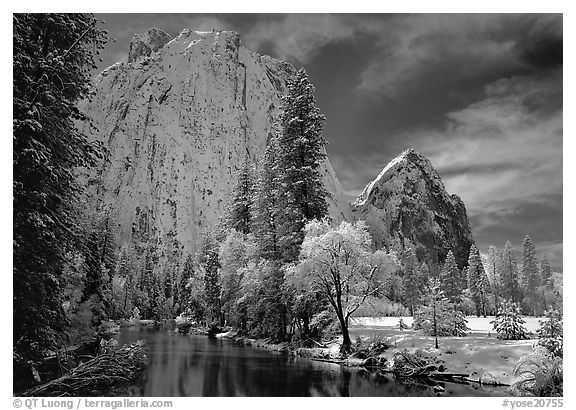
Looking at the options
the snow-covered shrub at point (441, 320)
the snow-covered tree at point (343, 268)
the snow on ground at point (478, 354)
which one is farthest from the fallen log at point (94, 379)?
the snow-covered shrub at point (441, 320)

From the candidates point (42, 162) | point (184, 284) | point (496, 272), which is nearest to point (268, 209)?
point (42, 162)

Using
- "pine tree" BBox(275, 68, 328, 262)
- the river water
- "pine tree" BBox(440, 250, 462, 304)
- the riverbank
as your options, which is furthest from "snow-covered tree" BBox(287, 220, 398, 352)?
"pine tree" BBox(440, 250, 462, 304)

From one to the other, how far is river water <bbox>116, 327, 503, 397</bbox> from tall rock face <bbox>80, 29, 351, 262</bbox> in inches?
4829

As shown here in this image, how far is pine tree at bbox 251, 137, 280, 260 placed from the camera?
2978cm

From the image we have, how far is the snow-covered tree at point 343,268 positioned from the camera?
22.3 metres

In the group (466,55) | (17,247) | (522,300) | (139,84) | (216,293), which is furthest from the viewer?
(139,84)

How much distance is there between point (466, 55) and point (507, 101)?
7.20ft

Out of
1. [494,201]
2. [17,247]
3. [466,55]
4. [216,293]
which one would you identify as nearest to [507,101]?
[466,55]

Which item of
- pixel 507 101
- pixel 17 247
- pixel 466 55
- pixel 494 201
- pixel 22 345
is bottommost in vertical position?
pixel 22 345

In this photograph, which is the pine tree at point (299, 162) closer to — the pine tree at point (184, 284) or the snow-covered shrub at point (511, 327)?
the snow-covered shrub at point (511, 327)

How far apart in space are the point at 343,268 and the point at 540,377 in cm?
1148

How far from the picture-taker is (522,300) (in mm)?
68562

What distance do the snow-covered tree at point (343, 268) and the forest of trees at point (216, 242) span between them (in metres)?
0.07

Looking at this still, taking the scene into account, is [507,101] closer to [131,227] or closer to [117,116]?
[131,227]
